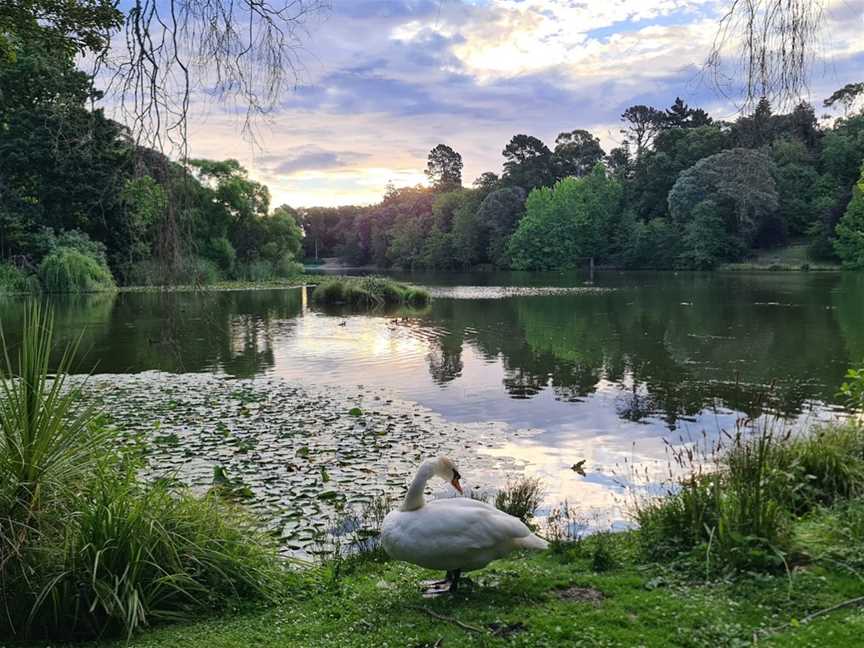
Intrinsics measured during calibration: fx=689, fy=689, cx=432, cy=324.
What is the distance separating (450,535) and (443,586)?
587 mm

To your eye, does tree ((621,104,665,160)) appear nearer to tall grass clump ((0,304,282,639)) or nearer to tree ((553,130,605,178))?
tree ((553,130,605,178))

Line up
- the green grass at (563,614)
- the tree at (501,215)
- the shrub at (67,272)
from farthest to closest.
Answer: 1. the tree at (501,215)
2. the shrub at (67,272)
3. the green grass at (563,614)

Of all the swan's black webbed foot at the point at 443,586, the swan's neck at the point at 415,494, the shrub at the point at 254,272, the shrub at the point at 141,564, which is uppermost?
the shrub at the point at 254,272

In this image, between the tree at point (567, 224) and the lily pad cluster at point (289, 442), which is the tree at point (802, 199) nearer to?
the tree at point (567, 224)

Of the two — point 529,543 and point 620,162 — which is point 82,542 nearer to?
point 529,543

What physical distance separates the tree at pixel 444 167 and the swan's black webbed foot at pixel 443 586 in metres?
126

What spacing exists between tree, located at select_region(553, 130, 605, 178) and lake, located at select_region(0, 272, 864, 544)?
72.6 metres

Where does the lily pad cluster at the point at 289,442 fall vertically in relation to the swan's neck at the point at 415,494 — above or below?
below

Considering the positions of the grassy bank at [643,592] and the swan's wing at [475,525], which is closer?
the grassy bank at [643,592]

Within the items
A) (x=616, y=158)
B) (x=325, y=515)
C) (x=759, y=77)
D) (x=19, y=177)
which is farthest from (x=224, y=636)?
(x=616, y=158)

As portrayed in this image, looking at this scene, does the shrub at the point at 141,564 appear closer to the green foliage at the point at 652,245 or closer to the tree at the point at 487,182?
the green foliage at the point at 652,245

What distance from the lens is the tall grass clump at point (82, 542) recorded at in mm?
4500

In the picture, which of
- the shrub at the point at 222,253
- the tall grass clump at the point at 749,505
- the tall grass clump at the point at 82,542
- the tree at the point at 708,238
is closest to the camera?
the tall grass clump at the point at 82,542

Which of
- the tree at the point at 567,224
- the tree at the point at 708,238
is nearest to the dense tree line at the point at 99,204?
the tree at the point at 567,224
